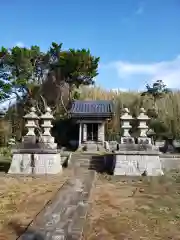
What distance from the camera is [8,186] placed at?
27.7ft

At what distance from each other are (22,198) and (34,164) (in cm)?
→ 460

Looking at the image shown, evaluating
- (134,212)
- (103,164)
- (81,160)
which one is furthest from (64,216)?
(81,160)

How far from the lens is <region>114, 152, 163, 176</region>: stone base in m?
10.9

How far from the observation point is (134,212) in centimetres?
550

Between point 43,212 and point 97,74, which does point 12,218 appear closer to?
point 43,212

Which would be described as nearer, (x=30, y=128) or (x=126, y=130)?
(x=126, y=130)

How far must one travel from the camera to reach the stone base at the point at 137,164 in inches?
431

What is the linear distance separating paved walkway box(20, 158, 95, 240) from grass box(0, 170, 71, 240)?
12.2 inches

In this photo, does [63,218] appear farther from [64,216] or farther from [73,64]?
[73,64]

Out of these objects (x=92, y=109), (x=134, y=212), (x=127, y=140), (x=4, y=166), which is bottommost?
(x=134, y=212)

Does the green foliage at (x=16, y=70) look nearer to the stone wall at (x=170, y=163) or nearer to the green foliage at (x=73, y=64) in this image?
the green foliage at (x=73, y=64)

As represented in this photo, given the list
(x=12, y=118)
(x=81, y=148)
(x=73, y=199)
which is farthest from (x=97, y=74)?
(x=73, y=199)

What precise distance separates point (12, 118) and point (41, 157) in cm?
1456

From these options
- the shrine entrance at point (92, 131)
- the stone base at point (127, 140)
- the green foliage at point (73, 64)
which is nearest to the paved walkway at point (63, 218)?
the stone base at point (127, 140)
